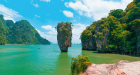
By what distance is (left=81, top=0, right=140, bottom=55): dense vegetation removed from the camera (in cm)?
2380

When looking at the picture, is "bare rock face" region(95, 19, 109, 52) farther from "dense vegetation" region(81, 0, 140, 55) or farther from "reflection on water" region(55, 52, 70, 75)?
"reflection on water" region(55, 52, 70, 75)

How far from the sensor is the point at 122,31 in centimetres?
2784

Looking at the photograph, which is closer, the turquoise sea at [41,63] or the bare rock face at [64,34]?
the turquoise sea at [41,63]

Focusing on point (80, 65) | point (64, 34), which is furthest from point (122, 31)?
point (80, 65)

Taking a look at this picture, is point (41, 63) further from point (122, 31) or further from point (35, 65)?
point (122, 31)

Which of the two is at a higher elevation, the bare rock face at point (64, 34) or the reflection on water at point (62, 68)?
the bare rock face at point (64, 34)

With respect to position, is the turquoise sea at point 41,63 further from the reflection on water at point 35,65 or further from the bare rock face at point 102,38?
the bare rock face at point 102,38

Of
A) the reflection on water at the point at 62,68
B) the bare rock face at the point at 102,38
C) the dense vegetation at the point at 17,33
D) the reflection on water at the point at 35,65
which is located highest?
the dense vegetation at the point at 17,33

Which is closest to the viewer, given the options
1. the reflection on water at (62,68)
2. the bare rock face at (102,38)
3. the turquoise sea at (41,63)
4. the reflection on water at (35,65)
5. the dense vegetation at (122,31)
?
the reflection on water at (62,68)

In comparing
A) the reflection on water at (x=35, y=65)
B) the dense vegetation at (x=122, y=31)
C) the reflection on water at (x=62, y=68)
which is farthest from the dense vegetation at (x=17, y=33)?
the reflection on water at (x=62, y=68)

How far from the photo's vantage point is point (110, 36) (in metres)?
31.4

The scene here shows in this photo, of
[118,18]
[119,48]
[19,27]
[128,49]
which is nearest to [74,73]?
[128,49]

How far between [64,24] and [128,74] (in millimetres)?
30129

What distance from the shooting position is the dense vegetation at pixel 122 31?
23800 millimetres
